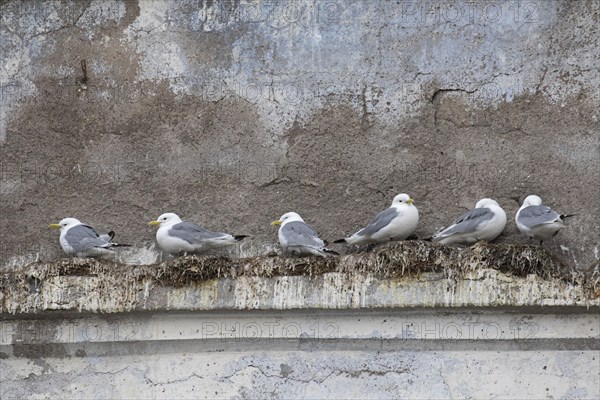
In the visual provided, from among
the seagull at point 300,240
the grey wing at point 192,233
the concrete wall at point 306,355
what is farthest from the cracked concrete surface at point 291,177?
the grey wing at point 192,233

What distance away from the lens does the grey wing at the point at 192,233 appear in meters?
8.56

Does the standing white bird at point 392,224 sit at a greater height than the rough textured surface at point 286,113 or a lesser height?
lesser

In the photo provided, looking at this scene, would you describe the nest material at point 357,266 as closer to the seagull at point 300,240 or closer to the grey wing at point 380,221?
the seagull at point 300,240

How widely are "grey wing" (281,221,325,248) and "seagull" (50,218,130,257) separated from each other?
0.95 metres

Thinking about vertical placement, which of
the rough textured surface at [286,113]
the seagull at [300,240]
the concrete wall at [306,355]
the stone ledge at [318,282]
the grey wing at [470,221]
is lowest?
the concrete wall at [306,355]

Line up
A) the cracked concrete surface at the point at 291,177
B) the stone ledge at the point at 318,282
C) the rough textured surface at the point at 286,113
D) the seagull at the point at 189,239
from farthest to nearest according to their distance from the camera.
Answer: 1. the rough textured surface at the point at 286,113
2. the seagull at the point at 189,239
3. the cracked concrete surface at the point at 291,177
4. the stone ledge at the point at 318,282

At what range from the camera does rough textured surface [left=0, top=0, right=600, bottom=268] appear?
28.9 ft

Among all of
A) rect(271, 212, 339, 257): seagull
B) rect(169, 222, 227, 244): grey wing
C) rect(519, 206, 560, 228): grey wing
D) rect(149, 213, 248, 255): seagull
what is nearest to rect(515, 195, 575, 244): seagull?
rect(519, 206, 560, 228): grey wing

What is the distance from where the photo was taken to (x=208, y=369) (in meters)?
8.39

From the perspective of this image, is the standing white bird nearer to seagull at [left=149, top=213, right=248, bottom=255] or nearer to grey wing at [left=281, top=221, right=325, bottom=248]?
grey wing at [left=281, top=221, right=325, bottom=248]

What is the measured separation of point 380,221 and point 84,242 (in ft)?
5.35

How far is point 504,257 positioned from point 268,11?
216 cm

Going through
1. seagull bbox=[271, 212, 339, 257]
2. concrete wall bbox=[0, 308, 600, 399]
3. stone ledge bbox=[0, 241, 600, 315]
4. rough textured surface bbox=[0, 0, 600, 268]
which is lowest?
concrete wall bbox=[0, 308, 600, 399]

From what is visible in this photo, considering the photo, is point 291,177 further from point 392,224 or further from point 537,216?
point 537,216
